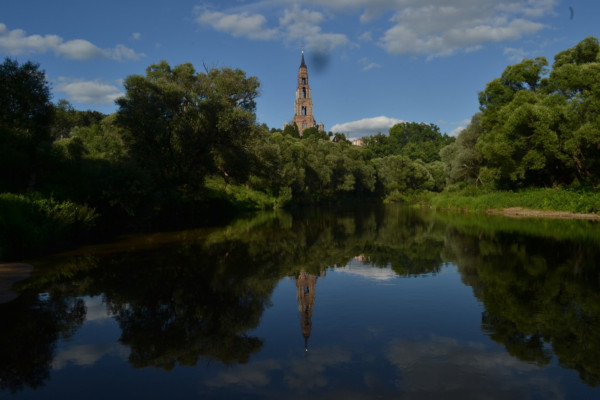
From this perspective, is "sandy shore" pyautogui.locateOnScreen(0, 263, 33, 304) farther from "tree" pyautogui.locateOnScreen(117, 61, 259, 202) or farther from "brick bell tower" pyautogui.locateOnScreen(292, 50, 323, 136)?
"brick bell tower" pyautogui.locateOnScreen(292, 50, 323, 136)

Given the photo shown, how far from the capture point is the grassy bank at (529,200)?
115 feet

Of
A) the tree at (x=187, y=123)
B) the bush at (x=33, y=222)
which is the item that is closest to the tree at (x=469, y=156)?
the tree at (x=187, y=123)

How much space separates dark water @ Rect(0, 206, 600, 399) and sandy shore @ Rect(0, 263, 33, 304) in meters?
0.41

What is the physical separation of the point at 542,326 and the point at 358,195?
271ft

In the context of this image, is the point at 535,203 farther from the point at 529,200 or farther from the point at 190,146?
the point at 190,146

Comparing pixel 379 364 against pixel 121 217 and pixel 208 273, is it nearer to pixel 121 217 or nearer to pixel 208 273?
pixel 208 273

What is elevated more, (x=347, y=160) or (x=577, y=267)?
(x=347, y=160)

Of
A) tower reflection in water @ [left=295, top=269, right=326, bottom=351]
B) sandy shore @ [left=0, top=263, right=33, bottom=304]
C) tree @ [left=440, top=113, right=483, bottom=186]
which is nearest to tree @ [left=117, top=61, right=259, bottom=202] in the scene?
sandy shore @ [left=0, top=263, right=33, bottom=304]

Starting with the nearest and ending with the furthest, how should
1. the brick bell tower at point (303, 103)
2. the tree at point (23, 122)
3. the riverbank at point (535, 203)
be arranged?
the tree at point (23, 122) < the riverbank at point (535, 203) < the brick bell tower at point (303, 103)

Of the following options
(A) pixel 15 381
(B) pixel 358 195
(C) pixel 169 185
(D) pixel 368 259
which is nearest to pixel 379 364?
(A) pixel 15 381

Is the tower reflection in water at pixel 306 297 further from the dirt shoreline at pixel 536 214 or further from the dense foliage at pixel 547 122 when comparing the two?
the dense foliage at pixel 547 122

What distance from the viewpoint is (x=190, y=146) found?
3600cm

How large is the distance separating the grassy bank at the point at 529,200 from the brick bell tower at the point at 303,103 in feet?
366

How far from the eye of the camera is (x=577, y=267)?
46.1 ft
